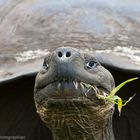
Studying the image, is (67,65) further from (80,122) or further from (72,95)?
(80,122)

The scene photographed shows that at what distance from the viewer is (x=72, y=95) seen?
2977 mm

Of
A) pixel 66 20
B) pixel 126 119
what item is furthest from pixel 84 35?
pixel 126 119

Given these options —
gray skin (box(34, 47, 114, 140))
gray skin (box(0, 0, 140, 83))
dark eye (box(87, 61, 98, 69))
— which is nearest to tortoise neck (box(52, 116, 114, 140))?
gray skin (box(34, 47, 114, 140))

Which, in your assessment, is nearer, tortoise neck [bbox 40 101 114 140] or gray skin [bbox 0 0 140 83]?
tortoise neck [bbox 40 101 114 140]

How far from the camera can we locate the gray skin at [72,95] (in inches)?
116

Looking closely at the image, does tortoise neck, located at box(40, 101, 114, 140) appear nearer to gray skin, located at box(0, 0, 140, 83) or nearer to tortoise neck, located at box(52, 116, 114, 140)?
tortoise neck, located at box(52, 116, 114, 140)

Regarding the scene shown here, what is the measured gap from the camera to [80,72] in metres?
2.97

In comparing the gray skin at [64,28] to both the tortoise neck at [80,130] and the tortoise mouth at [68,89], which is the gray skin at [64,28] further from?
the tortoise mouth at [68,89]

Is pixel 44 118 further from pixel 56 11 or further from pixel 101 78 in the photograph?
pixel 56 11

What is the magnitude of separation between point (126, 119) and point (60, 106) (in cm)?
125

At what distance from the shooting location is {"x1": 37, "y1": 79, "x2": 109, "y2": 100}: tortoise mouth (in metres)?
2.94

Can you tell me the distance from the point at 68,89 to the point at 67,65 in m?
0.11

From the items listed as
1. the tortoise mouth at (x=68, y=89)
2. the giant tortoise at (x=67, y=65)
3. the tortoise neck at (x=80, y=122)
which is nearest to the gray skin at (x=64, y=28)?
the giant tortoise at (x=67, y=65)

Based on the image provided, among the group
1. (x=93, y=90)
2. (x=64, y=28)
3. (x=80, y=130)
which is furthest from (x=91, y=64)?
(x=64, y=28)
